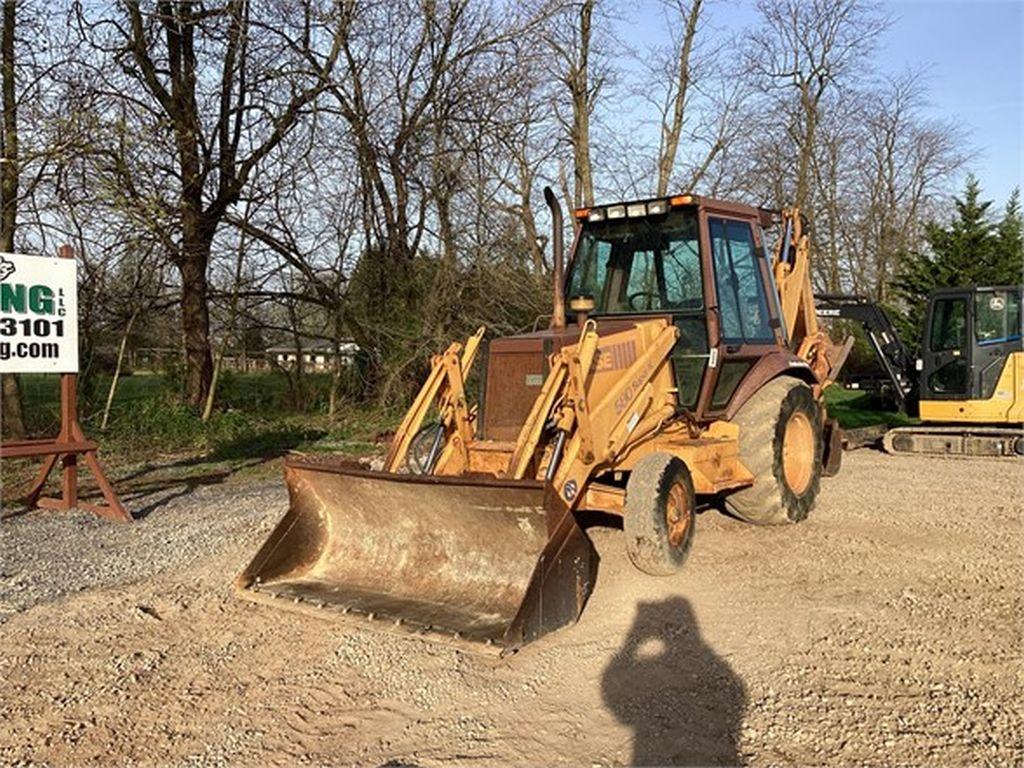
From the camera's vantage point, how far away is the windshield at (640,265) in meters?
7.33

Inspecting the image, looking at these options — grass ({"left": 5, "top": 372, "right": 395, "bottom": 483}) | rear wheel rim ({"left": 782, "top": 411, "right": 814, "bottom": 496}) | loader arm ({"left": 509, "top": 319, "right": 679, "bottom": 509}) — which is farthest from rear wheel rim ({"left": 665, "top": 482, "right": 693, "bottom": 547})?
grass ({"left": 5, "top": 372, "right": 395, "bottom": 483})

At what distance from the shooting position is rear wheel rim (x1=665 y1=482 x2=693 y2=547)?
5.96 metres

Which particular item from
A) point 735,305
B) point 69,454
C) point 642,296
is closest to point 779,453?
point 735,305

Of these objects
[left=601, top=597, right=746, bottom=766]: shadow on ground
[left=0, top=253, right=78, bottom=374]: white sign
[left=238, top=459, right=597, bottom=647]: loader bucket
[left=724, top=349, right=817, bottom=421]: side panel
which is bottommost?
[left=601, top=597, right=746, bottom=766]: shadow on ground

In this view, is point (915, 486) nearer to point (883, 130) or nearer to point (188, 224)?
point (188, 224)

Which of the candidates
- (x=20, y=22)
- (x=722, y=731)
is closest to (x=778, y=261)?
(x=722, y=731)

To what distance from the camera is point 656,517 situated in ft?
18.7

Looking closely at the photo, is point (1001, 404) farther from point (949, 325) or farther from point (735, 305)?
point (735, 305)

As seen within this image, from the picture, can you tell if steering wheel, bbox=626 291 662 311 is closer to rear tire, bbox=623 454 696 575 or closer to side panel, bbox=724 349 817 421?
side panel, bbox=724 349 817 421

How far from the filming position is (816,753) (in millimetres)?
3732

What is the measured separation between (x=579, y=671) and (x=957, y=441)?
10.3 m

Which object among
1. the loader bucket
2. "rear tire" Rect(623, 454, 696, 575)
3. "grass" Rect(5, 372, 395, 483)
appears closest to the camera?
the loader bucket

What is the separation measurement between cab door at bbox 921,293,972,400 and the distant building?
9.97m

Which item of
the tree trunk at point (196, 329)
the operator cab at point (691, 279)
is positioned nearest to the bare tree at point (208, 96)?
the tree trunk at point (196, 329)
